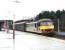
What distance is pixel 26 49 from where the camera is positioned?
16141mm

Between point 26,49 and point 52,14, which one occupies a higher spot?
point 52,14

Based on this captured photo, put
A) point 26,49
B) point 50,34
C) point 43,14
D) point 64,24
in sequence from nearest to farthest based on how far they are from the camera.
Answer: point 26,49
point 50,34
point 64,24
point 43,14

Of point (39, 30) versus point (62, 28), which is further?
point (62, 28)

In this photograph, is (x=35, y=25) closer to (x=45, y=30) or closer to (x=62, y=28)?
(x=45, y=30)

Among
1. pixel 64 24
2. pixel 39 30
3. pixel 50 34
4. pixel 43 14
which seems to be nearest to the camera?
pixel 50 34

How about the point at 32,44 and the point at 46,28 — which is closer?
the point at 32,44

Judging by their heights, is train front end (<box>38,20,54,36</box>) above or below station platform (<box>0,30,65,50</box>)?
above

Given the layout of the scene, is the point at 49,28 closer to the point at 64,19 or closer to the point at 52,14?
the point at 64,19

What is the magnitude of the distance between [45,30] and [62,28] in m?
12.4

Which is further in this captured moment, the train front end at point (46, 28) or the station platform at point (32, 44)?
the train front end at point (46, 28)

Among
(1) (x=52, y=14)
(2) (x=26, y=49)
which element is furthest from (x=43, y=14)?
(2) (x=26, y=49)

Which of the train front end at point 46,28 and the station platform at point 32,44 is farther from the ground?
the train front end at point 46,28

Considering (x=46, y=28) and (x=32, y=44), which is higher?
(x=46, y=28)

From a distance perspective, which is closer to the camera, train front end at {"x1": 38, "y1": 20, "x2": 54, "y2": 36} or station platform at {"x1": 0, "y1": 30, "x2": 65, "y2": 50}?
station platform at {"x1": 0, "y1": 30, "x2": 65, "y2": 50}
